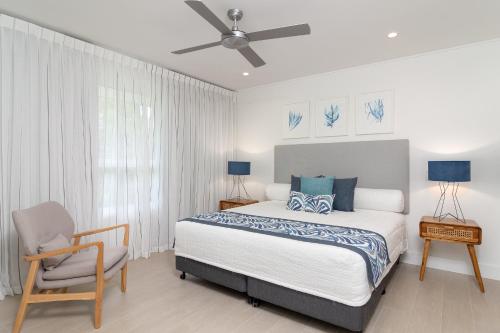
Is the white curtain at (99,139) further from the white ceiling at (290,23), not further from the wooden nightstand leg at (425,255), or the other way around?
the wooden nightstand leg at (425,255)

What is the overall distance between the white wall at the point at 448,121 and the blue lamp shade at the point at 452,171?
495 millimetres

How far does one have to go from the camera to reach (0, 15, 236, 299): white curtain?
9.07 ft

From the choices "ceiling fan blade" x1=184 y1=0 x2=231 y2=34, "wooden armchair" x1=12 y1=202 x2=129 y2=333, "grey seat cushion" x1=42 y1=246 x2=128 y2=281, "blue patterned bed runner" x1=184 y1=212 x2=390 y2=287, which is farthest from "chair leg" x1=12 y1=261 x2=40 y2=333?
"ceiling fan blade" x1=184 y1=0 x2=231 y2=34

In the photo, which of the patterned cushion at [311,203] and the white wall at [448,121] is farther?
the patterned cushion at [311,203]

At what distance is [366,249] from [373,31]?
2301 mm

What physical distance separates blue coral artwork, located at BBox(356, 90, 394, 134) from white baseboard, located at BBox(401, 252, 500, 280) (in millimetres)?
1706

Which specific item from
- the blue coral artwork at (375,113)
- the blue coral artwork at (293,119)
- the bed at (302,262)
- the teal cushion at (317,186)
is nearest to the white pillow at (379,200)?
the bed at (302,262)

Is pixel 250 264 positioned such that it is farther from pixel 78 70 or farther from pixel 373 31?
pixel 78 70

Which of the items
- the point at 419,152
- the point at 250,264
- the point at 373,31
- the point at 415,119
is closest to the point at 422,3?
the point at 373,31

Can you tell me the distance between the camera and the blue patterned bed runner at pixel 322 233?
2.12 metres

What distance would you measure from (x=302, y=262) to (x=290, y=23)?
2318mm

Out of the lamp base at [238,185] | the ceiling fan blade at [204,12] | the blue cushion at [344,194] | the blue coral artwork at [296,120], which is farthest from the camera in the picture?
the lamp base at [238,185]

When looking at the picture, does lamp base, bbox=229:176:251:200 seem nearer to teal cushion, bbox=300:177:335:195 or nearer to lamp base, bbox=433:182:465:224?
teal cushion, bbox=300:177:335:195

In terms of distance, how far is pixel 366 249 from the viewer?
2.11m
